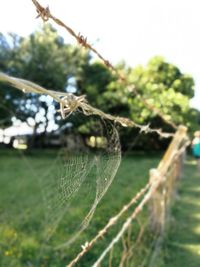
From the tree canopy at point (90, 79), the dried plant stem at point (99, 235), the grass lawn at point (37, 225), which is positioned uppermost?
the tree canopy at point (90, 79)

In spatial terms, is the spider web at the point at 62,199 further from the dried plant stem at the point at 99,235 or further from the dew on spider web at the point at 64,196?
the dried plant stem at the point at 99,235

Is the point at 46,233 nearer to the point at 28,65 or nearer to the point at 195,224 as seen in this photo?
the point at 195,224

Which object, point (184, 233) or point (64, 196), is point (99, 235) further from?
point (184, 233)

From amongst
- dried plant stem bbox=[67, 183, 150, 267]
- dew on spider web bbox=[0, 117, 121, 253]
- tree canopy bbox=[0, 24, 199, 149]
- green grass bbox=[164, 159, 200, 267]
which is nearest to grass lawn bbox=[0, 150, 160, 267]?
dew on spider web bbox=[0, 117, 121, 253]

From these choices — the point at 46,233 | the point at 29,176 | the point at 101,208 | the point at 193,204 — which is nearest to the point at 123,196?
the point at 193,204

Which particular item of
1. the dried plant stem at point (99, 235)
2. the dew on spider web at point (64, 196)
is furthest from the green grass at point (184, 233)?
the dried plant stem at point (99, 235)

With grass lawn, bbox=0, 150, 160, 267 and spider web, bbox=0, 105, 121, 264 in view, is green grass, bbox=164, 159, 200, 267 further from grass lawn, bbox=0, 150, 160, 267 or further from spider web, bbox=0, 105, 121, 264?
spider web, bbox=0, 105, 121, 264

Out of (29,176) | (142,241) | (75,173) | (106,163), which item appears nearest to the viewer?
(75,173)

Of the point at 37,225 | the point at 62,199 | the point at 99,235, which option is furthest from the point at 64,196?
the point at 37,225
